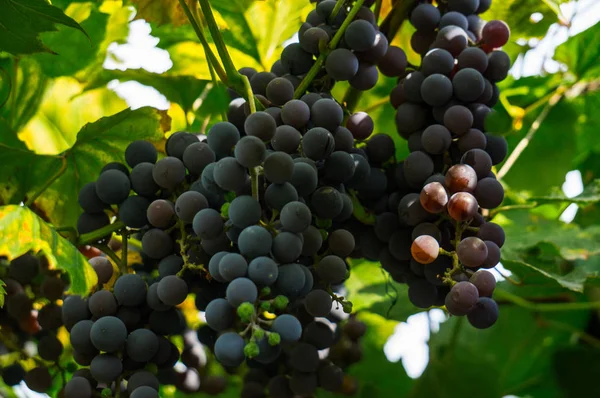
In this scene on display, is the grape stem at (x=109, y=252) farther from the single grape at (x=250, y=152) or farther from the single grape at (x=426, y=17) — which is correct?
the single grape at (x=426, y=17)

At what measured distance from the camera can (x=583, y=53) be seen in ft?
4.94

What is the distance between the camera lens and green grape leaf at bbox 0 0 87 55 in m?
1.01

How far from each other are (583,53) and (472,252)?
2.61 feet

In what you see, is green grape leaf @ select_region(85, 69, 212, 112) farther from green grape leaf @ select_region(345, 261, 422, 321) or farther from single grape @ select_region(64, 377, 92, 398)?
single grape @ select_region(64, 377, 92, 398)

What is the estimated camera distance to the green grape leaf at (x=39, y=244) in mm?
893

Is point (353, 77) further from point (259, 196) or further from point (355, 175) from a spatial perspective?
point (259, 196)

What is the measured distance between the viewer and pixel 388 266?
3.51 ft

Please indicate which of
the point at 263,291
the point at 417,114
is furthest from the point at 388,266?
the point at 263,291

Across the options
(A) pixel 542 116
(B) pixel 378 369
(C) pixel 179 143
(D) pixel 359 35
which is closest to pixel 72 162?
(C) pixel 179 143

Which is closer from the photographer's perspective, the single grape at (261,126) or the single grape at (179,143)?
the single grape at (261,126)

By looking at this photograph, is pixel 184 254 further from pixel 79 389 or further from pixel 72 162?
pixel 72 162

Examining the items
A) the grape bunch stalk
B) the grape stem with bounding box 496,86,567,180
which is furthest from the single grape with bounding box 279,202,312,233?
the grape stem with bounding box 496,86,567,180

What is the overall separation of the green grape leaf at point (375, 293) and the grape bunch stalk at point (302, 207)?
0.80 ft

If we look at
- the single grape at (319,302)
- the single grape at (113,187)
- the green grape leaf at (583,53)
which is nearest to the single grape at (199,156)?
the single grape at (113,187)
